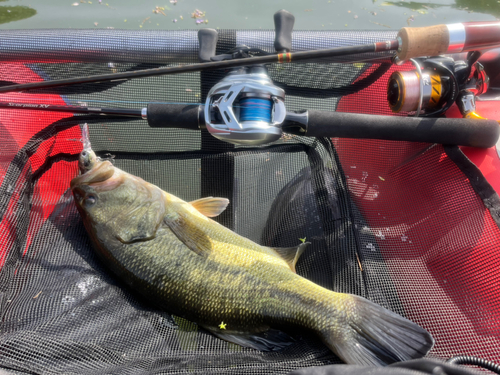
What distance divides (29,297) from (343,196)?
2092 mm

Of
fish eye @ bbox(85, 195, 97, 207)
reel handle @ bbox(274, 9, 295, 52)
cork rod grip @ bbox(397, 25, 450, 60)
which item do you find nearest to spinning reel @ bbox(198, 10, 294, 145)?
reel handle @ bbox(274, 9, 295, 52)

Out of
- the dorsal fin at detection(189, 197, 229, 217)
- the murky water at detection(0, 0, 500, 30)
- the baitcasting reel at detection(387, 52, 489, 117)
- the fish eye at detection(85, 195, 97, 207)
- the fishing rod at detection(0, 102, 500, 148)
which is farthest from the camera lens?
the murky water at detection(0, 0, 500, 30)

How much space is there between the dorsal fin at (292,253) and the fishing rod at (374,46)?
3.99 ft

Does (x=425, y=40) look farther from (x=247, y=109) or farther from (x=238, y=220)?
(x=238, y=220)

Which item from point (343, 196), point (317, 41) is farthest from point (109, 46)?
point (343, 196)

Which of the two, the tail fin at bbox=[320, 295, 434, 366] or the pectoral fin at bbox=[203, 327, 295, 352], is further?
the pectoral fin at bbox=[203, 327, 295, 352]

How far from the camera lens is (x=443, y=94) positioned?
199 cm

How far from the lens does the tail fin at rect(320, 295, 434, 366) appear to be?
1.56 meters

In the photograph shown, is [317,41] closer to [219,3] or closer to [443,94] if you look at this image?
[443,94]

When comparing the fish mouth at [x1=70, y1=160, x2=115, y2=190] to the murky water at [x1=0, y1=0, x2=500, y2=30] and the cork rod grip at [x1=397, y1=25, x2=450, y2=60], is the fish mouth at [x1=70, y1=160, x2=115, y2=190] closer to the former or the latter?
the cork rod grip at [x1=397, y1=25, x2=450, y2=60]

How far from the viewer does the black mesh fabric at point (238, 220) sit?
160cm

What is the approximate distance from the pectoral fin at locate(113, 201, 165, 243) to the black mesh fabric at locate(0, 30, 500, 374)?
0.28 meters

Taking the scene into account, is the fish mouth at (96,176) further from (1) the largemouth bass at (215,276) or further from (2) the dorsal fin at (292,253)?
(2) the dorsal fin at (292,253)

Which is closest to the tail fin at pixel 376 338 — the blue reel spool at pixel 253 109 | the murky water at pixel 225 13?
the blue reel spool at pixel 253 109
